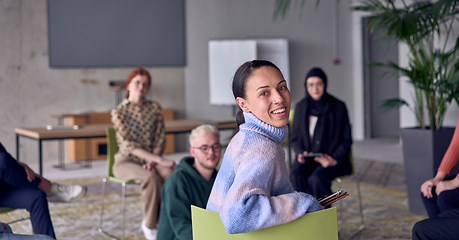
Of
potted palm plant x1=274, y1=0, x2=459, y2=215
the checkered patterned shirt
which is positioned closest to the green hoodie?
the checkered patterned shirt

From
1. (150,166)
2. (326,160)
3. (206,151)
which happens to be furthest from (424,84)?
(150,166)

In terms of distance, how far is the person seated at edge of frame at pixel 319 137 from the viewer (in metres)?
2.99

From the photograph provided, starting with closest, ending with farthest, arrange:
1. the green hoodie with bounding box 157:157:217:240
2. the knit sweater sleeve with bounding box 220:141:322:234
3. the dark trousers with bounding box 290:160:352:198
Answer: the knit sweater sleeve with bounding box 220:141:322:234, the green hoodie with bounding box 157:157:217:240, the dark trousers with bounding box 290:160:352:198

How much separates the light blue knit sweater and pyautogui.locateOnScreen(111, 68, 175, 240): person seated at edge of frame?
1.88 meters

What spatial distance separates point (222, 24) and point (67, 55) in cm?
268

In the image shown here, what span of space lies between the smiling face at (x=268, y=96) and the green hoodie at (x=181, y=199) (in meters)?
0.86

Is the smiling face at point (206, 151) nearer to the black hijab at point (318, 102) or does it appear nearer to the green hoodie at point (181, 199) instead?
the green hoodie at point (181, 199)

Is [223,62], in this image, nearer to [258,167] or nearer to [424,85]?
[424,85]

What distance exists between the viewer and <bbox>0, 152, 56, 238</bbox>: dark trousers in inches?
91.6

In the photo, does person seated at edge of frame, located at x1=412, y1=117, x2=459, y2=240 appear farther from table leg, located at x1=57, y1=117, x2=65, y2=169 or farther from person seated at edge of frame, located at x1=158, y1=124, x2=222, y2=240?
table leg, located at x1=57, y1=117, x2=65, y2=169

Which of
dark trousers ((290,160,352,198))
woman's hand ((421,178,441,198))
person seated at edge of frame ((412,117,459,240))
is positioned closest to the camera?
person seated at edge of frame ((412,117,459,240))

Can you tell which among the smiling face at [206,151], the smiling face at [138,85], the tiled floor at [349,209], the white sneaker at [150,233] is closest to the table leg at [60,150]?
the tiled floor at [349,209]

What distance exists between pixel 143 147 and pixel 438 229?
2.07m

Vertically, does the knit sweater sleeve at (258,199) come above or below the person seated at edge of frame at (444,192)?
above
